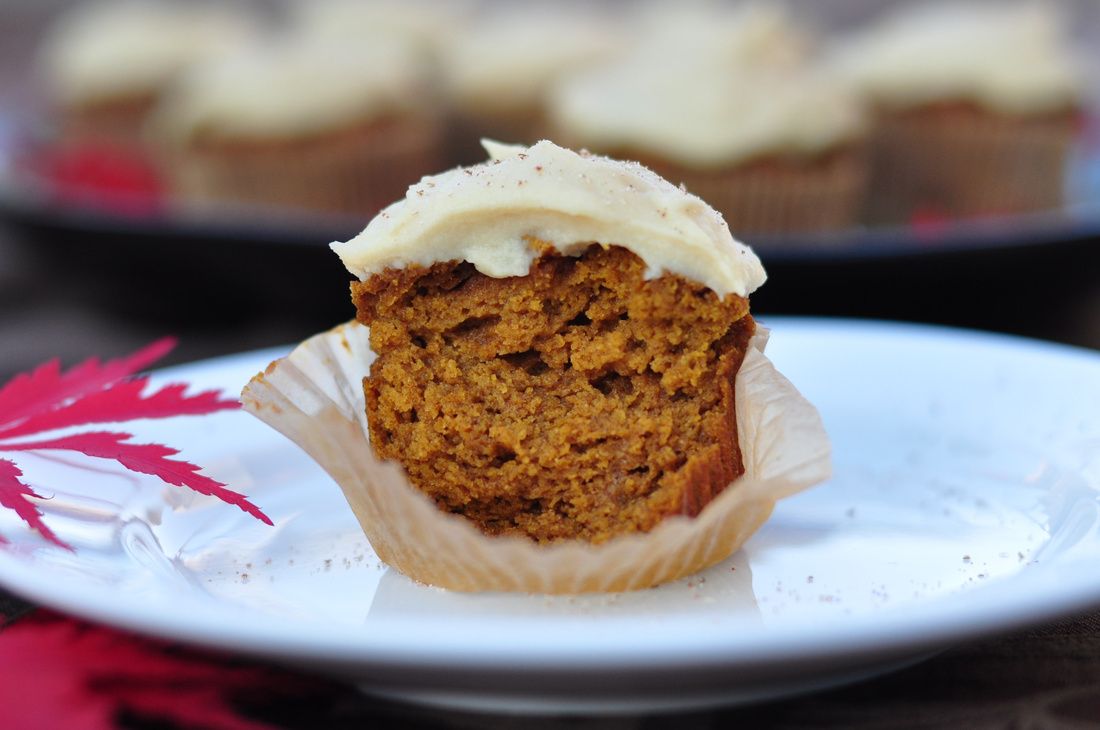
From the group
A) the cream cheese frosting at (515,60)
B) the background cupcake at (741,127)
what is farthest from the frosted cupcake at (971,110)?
the cream cheese frosting at (515,60)

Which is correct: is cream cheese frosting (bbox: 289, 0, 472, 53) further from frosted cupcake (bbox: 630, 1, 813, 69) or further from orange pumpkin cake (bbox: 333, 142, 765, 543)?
orange pumpkin cake (bbox: 333, 142, 765, 543)

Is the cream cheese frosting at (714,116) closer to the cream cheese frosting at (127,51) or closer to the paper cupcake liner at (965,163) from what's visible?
the paper cupcake liner at (965,163)

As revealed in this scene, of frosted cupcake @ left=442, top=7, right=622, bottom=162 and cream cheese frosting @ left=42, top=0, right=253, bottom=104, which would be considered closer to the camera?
frosted cupcake @ left=442, top=7, right=622, bottom=162

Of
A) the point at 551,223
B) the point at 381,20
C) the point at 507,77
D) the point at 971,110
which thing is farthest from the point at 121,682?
the point at 381,20

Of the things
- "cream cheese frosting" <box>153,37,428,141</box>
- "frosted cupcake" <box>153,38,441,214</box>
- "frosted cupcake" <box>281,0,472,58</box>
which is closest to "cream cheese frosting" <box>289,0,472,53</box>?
"frosted cupcake" <box>281,0,472,58</box>

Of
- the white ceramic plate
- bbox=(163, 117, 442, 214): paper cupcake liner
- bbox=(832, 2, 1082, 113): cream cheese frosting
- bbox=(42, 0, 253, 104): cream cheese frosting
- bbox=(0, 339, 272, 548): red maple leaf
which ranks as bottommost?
the white ceramic plate

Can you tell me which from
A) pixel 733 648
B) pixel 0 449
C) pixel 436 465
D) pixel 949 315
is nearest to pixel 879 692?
pixel 733 648

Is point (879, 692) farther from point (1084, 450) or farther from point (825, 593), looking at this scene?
point (1084, 450)
